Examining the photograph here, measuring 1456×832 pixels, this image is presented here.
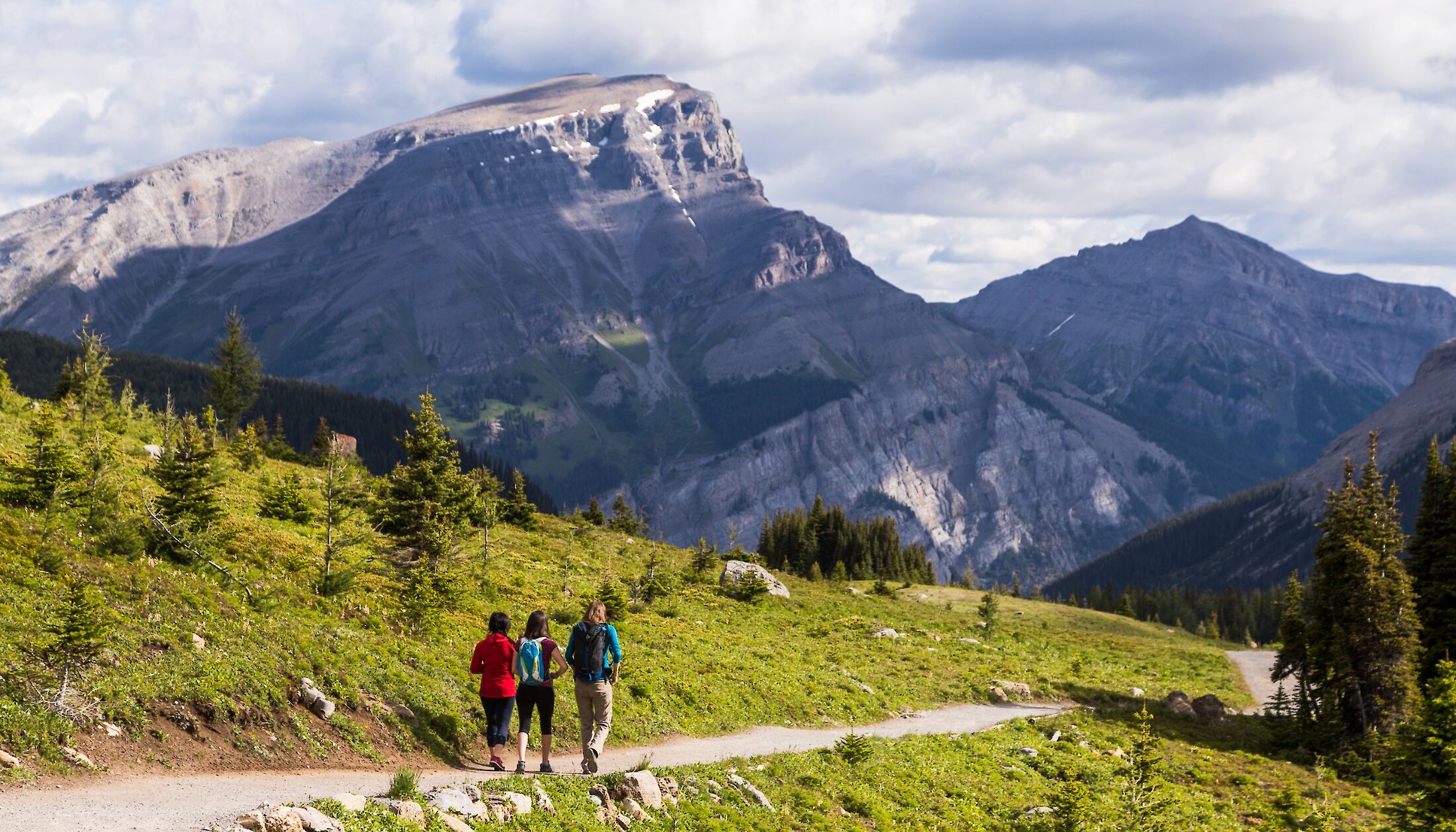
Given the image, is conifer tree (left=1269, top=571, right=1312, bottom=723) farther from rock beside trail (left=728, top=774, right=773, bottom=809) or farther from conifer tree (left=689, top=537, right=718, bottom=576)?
rock beside trail (left=728, top=774, right=773, bottom=809)

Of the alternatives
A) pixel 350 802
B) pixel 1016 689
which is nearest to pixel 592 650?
pixel 350 802

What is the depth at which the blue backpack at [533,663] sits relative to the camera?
21.9 meters

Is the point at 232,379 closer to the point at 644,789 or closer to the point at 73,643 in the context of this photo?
the point at 73,643

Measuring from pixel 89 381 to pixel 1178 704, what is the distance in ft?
178

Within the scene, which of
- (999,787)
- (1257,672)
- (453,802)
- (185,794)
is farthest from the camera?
(1257,672)

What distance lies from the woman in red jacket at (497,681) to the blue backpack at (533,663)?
0.30m

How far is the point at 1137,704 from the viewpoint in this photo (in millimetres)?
46688

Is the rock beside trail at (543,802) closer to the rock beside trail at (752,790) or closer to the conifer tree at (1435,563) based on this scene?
the rock beside trail at (752,790)

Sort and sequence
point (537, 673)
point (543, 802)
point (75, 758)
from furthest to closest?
point (537, 673) < point (543, 802) < point (75, 758)

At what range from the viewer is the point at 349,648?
24.8 m

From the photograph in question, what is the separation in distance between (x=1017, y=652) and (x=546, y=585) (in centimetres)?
3062

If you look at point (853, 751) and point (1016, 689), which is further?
point (1016, 689)

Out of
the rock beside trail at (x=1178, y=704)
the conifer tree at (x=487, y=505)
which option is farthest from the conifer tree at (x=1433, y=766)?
the conifer tree at (x=487, y=505)

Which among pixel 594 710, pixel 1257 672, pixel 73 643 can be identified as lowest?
Answer: pixel 1257 672
